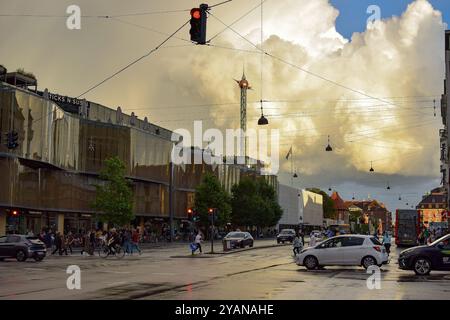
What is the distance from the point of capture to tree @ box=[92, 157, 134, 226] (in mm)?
60312

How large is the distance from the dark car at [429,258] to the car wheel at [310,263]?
446 cm

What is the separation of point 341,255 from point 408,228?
34.7m

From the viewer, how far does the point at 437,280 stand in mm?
21266

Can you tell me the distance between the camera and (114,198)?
60.6 metres

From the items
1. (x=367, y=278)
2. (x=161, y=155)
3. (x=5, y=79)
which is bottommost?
(x=367, y=278)

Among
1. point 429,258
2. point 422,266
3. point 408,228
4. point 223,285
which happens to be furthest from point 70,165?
point 223,285

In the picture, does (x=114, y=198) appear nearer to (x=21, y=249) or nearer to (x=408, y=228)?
(x=21, y=249)

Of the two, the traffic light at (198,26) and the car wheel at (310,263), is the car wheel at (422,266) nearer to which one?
the car wheel at (310,263)

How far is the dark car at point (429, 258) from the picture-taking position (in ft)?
75.3

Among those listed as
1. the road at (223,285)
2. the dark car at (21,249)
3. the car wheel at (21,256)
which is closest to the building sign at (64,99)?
the dark car at (21,249)

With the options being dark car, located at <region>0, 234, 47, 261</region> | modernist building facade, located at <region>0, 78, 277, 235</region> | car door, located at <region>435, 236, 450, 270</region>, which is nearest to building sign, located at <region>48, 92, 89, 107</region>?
modernist building facade, located at <region>0, 78, 277, 235</region>
